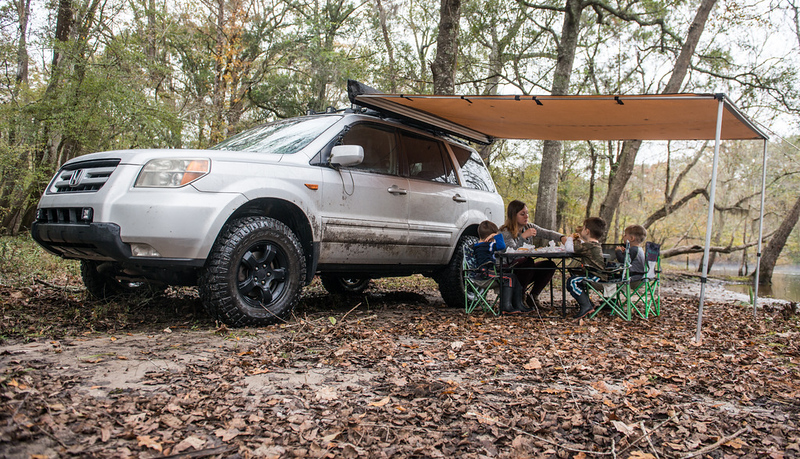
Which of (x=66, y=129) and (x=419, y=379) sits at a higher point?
(x=66, y=129)

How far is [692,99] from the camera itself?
15.4ft

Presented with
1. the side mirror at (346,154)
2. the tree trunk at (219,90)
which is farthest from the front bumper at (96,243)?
the tree trunk at (219,90)

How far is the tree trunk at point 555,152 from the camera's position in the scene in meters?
10.5

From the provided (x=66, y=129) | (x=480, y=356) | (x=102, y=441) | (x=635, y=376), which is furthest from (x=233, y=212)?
(x=66, y=129)

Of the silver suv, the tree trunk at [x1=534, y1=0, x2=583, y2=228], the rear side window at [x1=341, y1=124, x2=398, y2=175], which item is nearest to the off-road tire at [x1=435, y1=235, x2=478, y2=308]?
the silver suv

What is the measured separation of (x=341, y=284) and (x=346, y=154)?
2.75 meters

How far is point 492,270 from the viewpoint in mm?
5891

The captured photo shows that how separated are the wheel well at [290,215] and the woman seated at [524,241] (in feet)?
7.53

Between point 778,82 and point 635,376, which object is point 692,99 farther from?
point 778,82

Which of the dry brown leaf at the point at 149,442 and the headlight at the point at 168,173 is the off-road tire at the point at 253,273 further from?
the dry brown leaf at the point at 149,442

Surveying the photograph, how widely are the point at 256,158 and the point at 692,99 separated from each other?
3.73m

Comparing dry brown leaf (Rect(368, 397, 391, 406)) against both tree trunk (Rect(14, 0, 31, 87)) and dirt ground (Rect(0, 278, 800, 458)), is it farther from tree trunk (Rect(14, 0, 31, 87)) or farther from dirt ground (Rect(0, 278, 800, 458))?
tree trunk (Rect(14, 0, 31, 87))

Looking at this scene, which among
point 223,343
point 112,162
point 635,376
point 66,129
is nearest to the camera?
point 635,376

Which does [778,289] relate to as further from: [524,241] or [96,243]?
[96,243]
